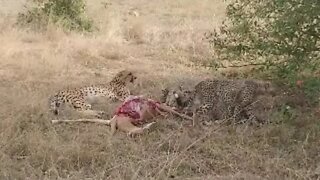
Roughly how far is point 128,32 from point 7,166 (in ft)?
18.3

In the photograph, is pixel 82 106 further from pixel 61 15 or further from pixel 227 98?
pixel 61 15

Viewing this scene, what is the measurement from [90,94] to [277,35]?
206 cm

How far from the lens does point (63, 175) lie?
4.15 m

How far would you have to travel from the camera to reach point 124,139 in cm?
487

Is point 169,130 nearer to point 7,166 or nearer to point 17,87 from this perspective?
point 7,166

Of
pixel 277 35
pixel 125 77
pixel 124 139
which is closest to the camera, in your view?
pixel 124 139

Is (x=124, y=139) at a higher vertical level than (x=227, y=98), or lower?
lower

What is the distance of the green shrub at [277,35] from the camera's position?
4.96 meters

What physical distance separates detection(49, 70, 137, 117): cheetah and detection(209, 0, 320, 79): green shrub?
1.15 metres

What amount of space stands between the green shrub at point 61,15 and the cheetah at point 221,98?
4.12m

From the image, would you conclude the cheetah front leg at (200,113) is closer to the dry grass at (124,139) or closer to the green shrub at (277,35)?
the dry grass at (124,139)

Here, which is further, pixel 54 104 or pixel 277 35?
pixel 54 104

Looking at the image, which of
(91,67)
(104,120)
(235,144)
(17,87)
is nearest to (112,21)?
(91,67)

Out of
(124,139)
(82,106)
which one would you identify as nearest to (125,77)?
(82,106)
